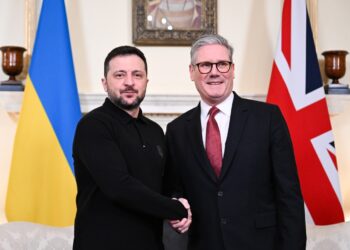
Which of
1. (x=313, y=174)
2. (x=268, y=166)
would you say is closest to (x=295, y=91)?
(x=313, y=174)

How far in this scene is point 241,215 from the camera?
1591 mm

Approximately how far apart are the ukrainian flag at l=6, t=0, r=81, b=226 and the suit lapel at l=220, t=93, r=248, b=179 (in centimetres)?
123

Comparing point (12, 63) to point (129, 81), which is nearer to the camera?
point (129, 81)

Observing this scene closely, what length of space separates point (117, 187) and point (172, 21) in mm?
1866

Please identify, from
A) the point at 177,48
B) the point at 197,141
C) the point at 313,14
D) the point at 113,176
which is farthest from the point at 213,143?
the point at 313,14

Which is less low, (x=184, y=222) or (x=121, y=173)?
(x=121, y=173)

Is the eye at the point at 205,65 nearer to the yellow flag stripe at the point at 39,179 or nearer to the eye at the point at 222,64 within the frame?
the eye at the point at 222,64

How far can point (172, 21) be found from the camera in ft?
10.1

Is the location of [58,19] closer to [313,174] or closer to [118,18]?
[118,18]

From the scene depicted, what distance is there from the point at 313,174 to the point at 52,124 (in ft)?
5.14

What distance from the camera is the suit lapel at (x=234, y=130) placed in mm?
1596

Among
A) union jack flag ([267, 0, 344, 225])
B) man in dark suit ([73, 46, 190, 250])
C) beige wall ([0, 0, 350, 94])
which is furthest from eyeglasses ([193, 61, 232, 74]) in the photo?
beige wall ([0, 0, 350, 94])

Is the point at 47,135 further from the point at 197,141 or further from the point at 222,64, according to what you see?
the point at 222,64

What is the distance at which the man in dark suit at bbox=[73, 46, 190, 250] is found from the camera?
147cm
